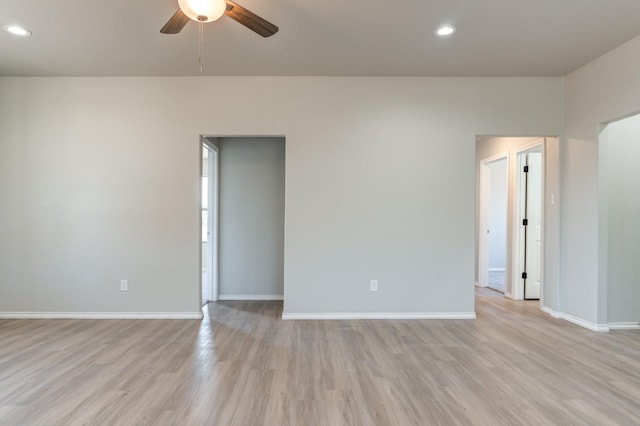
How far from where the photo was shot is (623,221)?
11.5ft

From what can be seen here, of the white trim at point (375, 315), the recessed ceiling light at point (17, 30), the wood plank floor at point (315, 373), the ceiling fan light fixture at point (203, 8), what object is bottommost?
the wood plank floor at point (315, 373)

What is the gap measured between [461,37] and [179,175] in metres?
3.19

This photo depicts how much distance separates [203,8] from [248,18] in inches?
12.8

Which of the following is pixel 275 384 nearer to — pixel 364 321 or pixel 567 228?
pixel 364 321

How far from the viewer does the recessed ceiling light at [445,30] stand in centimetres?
282

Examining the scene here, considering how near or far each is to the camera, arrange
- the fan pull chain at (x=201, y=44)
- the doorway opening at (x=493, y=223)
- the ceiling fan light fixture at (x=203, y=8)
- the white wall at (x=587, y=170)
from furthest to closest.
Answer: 1. the doorway opening at (x=493, y=223)
2. the white wall at (x=587, y=170)
3. the fan pull chain at (x=201, y=44)
4. the ceiling fan light fixture at (x=203, y=8)

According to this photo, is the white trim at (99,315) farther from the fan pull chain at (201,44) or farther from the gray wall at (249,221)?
the fan pull chain at (201,44)

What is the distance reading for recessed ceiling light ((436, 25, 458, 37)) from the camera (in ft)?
9.26

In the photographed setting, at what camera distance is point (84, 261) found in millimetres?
3852

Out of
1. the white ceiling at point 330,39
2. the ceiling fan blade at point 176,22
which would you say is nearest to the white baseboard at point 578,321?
the white ceiling at point 330,39

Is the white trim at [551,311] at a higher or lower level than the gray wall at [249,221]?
lower

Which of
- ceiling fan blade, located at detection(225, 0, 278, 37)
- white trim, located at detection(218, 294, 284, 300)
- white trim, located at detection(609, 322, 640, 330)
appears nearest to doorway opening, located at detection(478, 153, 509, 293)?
white trim, located at detection(609, 322, 640, 330)

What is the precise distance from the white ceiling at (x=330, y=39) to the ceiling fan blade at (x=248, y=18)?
0.32 metres

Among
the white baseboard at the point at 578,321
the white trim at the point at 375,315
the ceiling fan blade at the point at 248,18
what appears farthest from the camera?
the white trim at the point at 375,315
